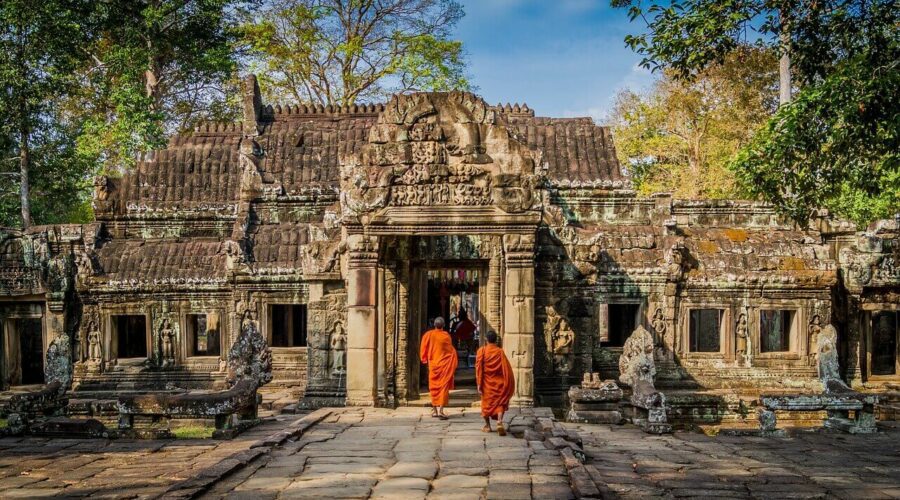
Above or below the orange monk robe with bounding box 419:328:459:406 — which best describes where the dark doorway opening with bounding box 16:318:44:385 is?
below

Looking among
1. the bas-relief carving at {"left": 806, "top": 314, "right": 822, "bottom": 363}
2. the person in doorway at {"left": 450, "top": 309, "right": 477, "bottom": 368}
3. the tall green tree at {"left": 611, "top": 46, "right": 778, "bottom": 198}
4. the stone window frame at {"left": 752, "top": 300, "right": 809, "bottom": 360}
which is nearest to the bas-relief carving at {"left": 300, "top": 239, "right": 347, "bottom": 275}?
the person in doorway at {"left": 450, "top": 309, "right": 477, "bottom": 368}

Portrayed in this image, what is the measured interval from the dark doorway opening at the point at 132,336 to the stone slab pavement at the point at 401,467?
10368 mm

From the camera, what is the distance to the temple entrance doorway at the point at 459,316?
48.0ft

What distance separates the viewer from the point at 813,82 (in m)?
11.9

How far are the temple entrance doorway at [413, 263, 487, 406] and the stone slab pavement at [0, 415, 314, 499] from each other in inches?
124

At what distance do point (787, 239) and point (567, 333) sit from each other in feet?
21.8

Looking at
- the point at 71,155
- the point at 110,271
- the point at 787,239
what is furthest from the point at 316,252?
the point at 71,155

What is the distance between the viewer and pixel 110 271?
61.3 ft

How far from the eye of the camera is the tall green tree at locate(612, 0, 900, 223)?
34.0ft

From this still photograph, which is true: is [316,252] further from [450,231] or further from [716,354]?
[716,354]

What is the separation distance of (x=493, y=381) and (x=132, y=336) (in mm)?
13149

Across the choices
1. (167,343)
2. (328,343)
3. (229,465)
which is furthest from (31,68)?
(229,465)

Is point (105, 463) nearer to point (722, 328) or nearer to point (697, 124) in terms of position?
point (722, 328)

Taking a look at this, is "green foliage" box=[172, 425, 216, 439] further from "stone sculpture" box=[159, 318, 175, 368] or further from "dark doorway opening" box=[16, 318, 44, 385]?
"dark doorway opening" box=[16, 318, 44, 385]
